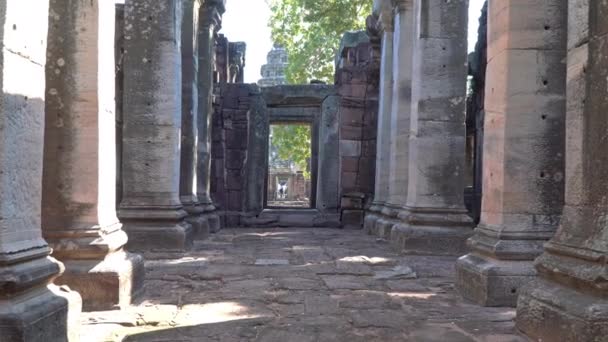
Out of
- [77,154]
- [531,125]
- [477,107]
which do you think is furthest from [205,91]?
[531,125]

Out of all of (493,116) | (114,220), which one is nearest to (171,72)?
(114,220)

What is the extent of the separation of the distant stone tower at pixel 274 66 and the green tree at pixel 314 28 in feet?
26.8

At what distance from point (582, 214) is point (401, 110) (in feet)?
21.8

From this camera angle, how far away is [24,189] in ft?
9.91

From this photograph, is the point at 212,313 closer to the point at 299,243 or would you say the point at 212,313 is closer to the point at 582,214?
the point at 582,214

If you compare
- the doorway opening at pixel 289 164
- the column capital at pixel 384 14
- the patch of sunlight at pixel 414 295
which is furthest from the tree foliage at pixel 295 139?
the patch of sunlight at pixel 414 295

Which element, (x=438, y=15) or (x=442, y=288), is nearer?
(x=442, y=288)

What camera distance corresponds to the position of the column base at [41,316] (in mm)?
2664

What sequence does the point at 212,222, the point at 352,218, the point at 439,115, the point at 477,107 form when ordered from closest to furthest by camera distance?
the point at 439,115 < the point at 212,222 < the point at 477,107 < the point at 352,218

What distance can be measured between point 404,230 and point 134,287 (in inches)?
169

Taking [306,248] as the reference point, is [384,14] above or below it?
above

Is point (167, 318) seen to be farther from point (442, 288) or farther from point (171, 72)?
point (171, 72)

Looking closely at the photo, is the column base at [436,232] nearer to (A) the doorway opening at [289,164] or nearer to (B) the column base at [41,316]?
(B) the column base at [41,316]

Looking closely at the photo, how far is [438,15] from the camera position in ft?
25.6
